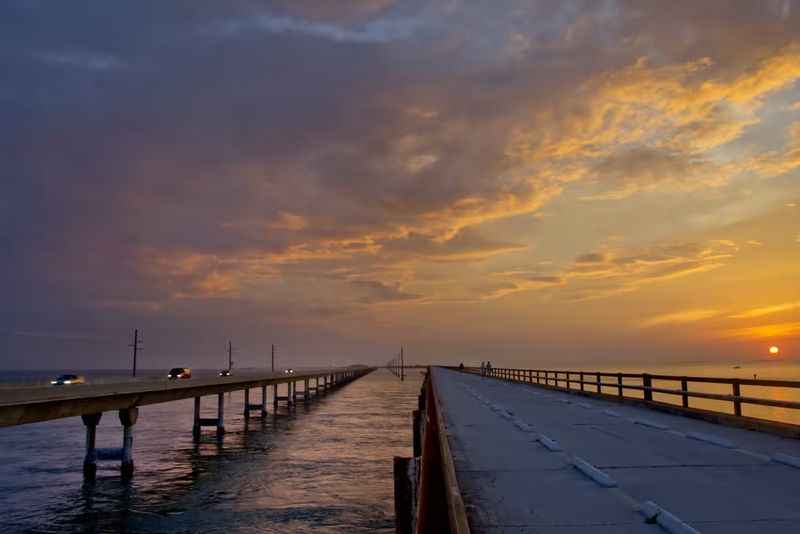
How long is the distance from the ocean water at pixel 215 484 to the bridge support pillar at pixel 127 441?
1.48 ft

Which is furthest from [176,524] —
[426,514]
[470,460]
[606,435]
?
[426,514]

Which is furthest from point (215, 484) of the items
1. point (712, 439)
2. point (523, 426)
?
point (712, 439)

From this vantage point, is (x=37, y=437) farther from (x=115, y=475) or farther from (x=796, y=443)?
(x=796, y=443)

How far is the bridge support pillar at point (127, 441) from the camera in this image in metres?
24.3

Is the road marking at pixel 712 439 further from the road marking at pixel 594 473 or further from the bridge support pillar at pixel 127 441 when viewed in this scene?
the bridge support pillar at pixel 127 441

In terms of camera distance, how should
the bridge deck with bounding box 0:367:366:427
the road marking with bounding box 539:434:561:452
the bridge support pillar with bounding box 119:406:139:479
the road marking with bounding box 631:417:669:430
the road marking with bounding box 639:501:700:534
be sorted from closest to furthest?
the road marking with bounding box 639:501:700:534, the road marking with bounding box 539:434:561:452, the road marking with bounding box 631:417:669:430, the bridge deck with bounding box 0:367:366:427, the bridge support pillar with bounding box 119:406:139:479

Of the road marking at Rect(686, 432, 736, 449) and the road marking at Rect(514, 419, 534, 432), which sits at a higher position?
the road marking at Rect(686, 432, 736, 449)

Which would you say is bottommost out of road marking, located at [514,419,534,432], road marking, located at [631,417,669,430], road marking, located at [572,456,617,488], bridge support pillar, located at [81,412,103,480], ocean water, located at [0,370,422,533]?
ocean water, located at [0,370,422,533]

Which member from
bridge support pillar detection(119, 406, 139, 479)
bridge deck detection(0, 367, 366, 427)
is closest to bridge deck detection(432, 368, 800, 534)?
bridge deck detection(0, 367, 366, 427)

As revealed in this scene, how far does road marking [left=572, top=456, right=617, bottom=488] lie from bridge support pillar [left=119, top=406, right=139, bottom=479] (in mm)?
19390

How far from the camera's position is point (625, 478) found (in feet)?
29.7

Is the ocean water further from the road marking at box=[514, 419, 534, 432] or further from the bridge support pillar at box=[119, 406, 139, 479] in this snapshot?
the road marking at box=[514, 419, 534, 432]

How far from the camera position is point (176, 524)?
54.0 ft

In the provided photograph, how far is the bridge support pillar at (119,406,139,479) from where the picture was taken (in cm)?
2430
